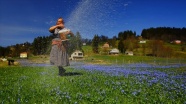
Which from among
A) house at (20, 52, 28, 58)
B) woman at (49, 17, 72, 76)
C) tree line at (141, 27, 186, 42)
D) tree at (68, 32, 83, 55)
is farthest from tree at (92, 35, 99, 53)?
woman at (49, 17, 72, 76)

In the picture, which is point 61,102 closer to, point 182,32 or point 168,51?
point 168,51

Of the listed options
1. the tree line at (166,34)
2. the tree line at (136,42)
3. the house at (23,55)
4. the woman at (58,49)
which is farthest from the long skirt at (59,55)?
the tree line at (166,34)

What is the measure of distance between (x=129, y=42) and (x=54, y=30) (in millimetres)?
144515

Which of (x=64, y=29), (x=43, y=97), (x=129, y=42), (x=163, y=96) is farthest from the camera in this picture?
(x=129, y=42)

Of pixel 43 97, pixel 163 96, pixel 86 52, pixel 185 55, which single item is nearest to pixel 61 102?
pixel 43 97

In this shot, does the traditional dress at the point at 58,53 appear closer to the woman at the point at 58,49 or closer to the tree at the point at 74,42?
the woman at the point at 58,49

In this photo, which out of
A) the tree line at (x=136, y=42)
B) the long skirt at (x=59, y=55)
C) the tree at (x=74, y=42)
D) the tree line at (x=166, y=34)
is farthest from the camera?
the tree line at (x=166, y=34)

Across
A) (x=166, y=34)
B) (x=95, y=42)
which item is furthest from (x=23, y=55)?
(x=166, y=34)

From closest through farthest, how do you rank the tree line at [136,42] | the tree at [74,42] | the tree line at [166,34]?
the tree at [74,42]
the tree line at [136,42]
the tree line at [166,34]

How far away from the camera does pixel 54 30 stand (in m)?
15.8

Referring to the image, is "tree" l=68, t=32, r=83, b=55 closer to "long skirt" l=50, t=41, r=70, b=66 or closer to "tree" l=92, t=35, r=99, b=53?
"long skirt" l=50, t=41, r=70, b=66

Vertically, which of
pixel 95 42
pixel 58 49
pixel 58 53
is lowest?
pixel 58 53

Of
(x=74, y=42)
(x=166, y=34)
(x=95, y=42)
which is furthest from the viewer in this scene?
(x=166, y=34)

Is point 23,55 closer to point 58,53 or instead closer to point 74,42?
point 74,42
